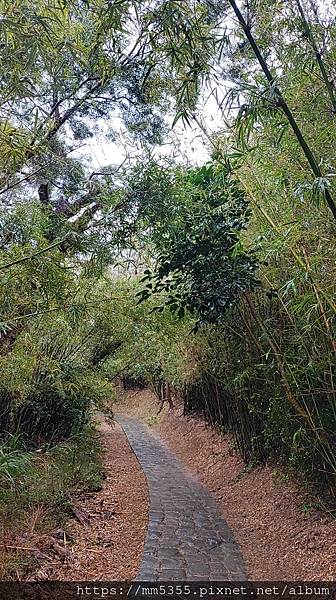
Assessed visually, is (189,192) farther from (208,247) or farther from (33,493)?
(33,493)

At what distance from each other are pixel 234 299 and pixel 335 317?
0.83m

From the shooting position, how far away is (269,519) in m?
3.64

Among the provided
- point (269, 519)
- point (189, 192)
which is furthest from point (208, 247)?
point (269, 519)

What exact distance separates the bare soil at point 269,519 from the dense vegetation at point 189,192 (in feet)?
0.92

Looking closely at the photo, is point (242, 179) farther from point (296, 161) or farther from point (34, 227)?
point (34, 227)

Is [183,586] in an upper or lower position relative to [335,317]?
lower

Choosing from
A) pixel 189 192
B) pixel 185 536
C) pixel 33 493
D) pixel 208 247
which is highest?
pixel 189 192

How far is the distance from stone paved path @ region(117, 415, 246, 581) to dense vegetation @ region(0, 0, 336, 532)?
83 cm

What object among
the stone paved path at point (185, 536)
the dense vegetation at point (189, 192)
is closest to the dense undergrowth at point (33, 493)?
the dense vegetation at point (189, 192)

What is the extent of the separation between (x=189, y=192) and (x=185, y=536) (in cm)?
275

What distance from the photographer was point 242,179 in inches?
126

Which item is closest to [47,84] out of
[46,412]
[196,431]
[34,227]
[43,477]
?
[34,227]

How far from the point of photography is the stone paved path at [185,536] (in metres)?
2.90

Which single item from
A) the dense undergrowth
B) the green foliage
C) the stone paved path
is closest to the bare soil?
the stone paved path
